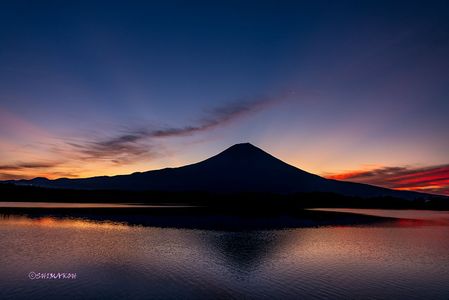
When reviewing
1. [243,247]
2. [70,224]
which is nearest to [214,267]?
[243,247]

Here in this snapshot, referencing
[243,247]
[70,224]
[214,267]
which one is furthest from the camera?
[70,224]

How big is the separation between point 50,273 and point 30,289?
324 centimetres

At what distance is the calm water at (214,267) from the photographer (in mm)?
17489

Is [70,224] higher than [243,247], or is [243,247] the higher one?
[70,224]

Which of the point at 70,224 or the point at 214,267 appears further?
the point at 70,224

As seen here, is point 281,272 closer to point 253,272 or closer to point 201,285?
point 253,272

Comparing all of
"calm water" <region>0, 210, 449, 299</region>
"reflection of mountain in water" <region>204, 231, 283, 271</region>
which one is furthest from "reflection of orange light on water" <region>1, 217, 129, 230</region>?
"reflection of mountain in water" <region>204, 231, 283, 271</region>

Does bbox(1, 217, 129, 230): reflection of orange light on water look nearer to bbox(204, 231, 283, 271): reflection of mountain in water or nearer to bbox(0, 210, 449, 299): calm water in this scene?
bbox(0, 210, 449, 299): calm water

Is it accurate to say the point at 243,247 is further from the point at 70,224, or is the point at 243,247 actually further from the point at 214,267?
the point at 70,224

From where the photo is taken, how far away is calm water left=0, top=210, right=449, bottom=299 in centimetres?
1749

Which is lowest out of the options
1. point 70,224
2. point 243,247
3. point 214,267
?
point 214,267

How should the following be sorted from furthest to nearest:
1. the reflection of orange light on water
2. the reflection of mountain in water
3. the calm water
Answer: the reflection of orange light on water < the reflection of mountain in water < the calm water

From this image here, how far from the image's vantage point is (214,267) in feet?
75.2

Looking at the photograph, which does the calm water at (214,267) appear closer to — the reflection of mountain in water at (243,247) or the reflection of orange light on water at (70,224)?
the reflection of mountain in water at (243,247)
